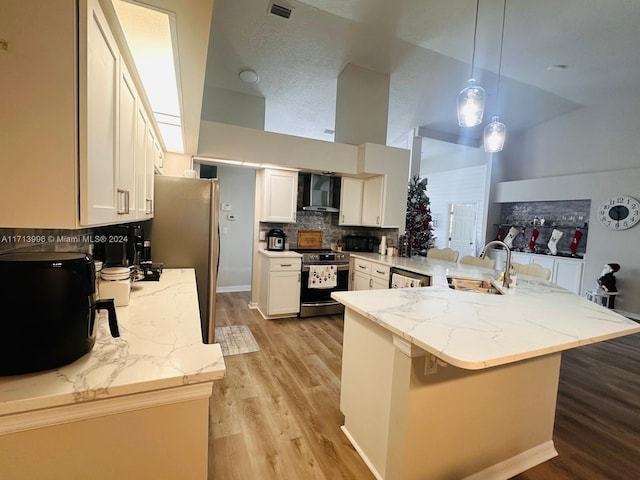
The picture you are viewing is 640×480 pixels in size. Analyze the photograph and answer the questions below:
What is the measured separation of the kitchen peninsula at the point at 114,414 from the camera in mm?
734

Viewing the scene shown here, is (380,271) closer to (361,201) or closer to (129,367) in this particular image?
(361,201)

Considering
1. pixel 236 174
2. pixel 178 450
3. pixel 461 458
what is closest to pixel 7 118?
pixel 178 450

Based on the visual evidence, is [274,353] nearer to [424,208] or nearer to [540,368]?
[540,368]

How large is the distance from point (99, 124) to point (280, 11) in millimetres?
2616

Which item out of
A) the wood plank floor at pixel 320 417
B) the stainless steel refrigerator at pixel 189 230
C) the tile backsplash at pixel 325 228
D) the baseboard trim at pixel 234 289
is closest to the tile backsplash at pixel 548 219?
the wood plank floor at pixel 320 417

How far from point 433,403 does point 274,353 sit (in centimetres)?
189

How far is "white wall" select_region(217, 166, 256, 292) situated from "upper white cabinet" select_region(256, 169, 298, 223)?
110cm

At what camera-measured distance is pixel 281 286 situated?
3.83 metres

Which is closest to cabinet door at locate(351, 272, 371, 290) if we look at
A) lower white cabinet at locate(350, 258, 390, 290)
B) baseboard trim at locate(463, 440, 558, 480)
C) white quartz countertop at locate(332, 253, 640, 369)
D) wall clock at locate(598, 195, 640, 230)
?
lower white cabinet at locate(350, 258, 390, 290)

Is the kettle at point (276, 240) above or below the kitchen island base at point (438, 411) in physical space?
above

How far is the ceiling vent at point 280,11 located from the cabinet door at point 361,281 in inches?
119

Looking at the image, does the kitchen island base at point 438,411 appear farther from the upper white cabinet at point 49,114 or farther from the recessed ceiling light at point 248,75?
→ the recessed ceiling light at point 248,75

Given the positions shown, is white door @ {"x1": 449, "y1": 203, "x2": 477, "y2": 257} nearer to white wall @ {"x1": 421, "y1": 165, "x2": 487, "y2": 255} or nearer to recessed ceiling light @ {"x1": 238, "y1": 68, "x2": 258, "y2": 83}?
white wall @ {"x1": 421, "y1": 165, "x2": 487, "y2": 255}

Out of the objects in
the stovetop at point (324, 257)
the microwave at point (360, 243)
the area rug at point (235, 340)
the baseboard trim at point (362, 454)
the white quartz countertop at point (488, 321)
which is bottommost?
the area rug at point (235, 340)
